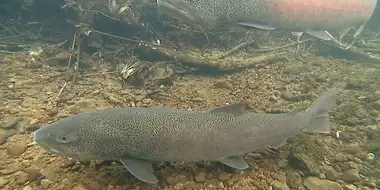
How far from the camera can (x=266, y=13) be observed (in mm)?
5113

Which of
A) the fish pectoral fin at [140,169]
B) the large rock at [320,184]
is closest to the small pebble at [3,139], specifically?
the fish pectoral fin at [140,169]

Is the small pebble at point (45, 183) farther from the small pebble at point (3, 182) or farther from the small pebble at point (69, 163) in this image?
the small pebble at point (3, 182)

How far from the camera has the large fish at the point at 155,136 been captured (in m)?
2.38

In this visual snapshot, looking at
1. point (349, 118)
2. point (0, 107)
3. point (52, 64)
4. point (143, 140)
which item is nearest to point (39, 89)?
point (0, 107)

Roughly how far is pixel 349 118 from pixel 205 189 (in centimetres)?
275

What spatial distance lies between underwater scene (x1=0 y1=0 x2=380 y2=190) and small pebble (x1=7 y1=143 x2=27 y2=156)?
0.04 ft

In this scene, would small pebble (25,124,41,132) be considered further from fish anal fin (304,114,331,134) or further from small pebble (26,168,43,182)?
fish anal fin (304,114,331,134)

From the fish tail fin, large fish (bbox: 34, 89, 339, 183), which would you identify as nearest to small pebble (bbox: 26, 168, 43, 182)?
large fish (bbox: 34, 89, 339, 183)

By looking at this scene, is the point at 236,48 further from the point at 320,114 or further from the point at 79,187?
the point at 79,187

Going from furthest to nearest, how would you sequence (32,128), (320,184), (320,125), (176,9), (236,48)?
(236,48), (176,9), (320,125), (32,128), (320,184)

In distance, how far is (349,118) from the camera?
3787mm

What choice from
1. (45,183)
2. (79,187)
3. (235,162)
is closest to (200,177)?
(235,162)

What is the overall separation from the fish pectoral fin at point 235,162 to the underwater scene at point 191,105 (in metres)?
0.02

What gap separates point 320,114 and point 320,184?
1.02 m
